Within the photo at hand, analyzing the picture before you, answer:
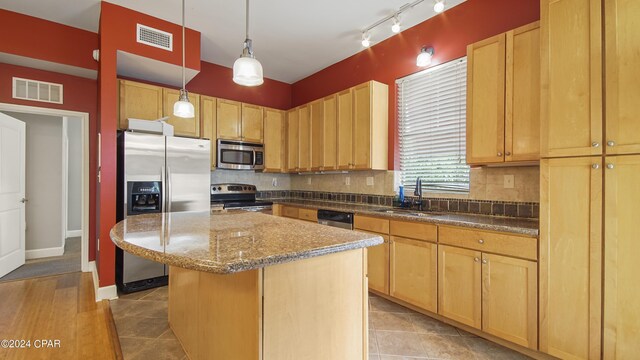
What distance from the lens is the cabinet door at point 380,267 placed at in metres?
2.78

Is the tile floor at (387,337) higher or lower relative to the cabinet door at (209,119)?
lower

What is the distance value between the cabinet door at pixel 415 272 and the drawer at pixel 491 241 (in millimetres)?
174

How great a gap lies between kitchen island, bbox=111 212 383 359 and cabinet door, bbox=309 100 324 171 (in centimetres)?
249

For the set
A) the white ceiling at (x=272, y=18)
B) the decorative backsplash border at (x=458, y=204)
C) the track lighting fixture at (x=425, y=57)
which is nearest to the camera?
the decorative backsplash border at (x=458, y=204)

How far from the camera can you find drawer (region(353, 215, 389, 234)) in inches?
110

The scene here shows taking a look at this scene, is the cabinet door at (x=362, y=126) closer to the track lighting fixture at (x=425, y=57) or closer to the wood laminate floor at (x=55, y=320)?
the track lighting fixture at (x=425, y=57)

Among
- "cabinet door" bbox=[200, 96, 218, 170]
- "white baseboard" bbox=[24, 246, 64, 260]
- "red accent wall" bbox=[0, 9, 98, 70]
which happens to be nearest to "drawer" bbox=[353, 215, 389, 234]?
"cabinet door" bbox=[200, 96, 218, 170]

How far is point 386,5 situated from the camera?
115 inches

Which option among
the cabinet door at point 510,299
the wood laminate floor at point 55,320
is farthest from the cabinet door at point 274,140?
the cabinet door at point 510,299

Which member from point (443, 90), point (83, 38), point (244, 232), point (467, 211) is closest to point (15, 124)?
point (83, 38)

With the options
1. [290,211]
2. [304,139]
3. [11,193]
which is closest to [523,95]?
[304,139]

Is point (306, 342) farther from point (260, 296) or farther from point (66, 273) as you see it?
point (66, 273)

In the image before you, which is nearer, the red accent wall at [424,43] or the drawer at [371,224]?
the red accent wall at [424,43]

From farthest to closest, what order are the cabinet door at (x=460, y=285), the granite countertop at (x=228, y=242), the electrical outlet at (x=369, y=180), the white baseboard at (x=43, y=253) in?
the white baseboard at (x=43, y=253) < the electrical outlet at (x=369, y=180) < the cabinet door at (x=460, y=285) < the granite countertop at (x=228, y=242)
